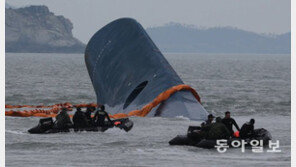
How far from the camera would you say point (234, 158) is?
25922 mm

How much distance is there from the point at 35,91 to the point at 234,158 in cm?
4404

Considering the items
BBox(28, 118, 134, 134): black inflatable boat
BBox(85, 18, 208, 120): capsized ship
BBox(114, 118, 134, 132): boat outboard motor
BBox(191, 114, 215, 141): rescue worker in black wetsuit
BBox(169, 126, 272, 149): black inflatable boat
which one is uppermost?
BBox(191, 114, 215, 141): rescue worker in black wetsuit

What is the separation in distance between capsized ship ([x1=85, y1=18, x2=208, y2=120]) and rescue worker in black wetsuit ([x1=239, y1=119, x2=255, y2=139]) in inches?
373

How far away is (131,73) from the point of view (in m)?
45.4

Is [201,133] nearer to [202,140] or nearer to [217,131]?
[202,140]

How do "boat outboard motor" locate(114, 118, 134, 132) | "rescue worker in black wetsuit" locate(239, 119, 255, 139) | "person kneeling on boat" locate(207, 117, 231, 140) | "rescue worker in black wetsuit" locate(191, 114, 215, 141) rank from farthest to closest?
"boat outboard motor" locate(114, 118, 134, 132) < "rescue worker in black wetsuit" locate(239, 119, 255, 139) < "rescue worker in black wetsuit" locate(191, 114, 215, 141) < "person kneeling on boat" locate(207, 117, 231, 140)

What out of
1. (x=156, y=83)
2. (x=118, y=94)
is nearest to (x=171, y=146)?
(x=156, y=83)

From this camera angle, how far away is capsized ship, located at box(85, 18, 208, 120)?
1548 inches

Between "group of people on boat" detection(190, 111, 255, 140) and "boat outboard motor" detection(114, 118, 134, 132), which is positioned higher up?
"group of people on boat" detection(190, 111, 255, 140)

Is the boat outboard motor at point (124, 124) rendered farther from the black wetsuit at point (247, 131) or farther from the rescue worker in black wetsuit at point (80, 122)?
the black wetsuit at point (247, 131)

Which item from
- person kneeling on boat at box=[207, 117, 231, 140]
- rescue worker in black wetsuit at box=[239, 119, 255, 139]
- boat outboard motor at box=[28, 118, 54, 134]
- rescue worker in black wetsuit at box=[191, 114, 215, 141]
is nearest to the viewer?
person kneeling on boat at box=[207, 117, 231, 140]

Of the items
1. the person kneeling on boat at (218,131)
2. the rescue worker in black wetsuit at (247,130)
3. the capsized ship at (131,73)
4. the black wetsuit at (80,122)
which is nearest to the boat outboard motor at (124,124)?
the black wetsuit at (80,122)

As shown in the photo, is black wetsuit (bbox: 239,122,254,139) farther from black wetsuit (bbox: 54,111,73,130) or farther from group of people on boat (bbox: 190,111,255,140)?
black wetsuit (bbox: 54,111,73,130)

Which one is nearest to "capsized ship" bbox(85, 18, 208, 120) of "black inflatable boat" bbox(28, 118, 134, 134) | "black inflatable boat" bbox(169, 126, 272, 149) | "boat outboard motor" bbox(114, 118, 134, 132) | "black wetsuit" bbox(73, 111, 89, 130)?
"boat outboard motor" bbox(114, 118, 134, 132)
